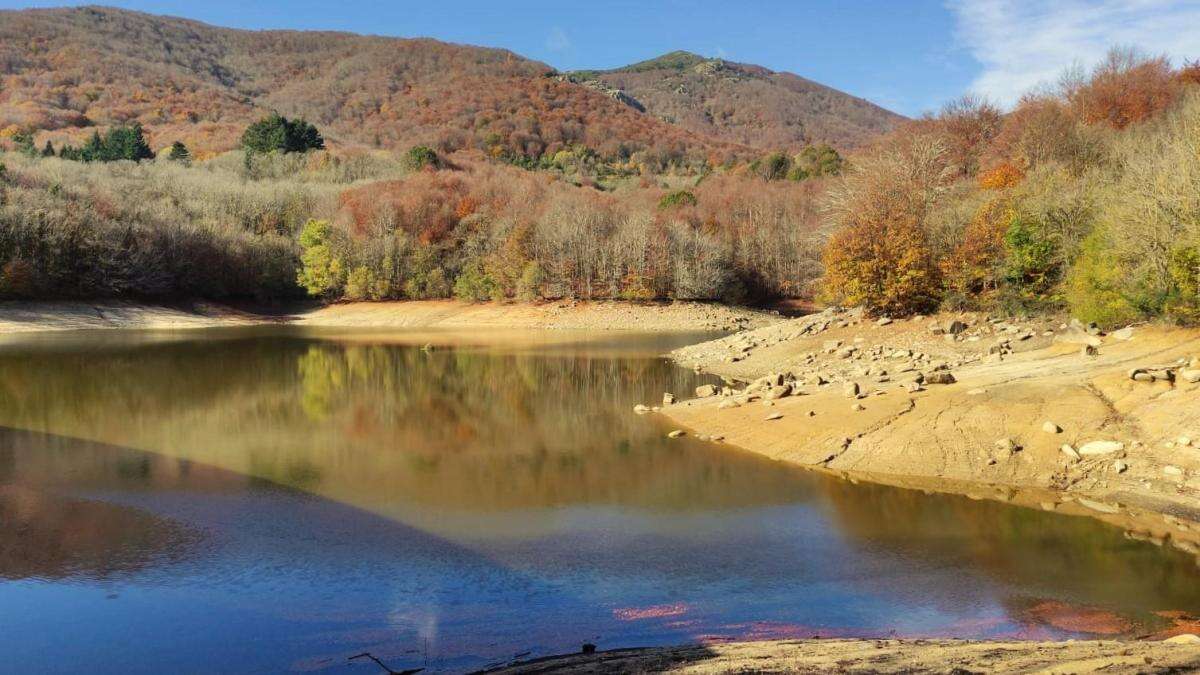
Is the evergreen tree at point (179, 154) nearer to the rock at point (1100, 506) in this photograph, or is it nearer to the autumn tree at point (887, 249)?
the autumn tree at point (887, 249)

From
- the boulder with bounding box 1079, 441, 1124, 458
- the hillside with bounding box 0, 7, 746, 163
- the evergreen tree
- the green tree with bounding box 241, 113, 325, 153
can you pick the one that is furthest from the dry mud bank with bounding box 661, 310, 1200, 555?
the hillside with bounding box 0, 7, 746, 163

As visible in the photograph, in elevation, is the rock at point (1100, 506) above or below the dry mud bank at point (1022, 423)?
below

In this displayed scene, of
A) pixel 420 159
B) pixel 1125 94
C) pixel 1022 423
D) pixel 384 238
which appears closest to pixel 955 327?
pixel 1022 423

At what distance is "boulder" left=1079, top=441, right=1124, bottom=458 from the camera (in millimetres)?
14500

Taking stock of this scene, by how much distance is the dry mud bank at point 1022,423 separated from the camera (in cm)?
1377

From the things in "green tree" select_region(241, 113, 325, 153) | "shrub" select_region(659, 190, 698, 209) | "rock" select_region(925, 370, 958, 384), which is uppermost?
"green tree" select_region(241, 113, 325, 153)

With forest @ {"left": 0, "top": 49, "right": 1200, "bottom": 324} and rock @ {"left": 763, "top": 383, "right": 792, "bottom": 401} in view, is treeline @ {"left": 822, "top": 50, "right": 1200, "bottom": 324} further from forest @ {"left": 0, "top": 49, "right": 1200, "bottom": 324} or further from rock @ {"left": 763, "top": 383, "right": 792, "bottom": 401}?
rock @ {"left": 763, "top": 383, "right": 792, "bottom": 401}

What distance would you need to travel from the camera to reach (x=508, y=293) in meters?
66.4

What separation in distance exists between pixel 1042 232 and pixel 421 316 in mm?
47024

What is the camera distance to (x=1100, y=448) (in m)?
14.6

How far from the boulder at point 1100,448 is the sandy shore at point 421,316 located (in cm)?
4161

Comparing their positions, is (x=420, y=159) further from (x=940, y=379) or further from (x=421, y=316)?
(x=940, y=379)

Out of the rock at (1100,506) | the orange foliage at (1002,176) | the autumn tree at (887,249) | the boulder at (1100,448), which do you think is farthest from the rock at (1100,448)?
the orange foliage at (1002,176)

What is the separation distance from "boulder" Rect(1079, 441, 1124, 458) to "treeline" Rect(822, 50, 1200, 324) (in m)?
5.32
